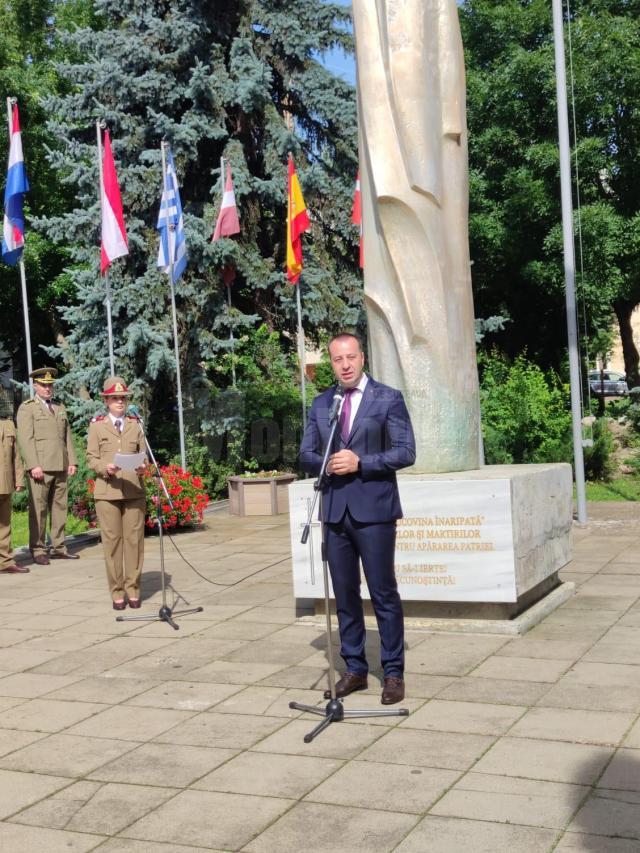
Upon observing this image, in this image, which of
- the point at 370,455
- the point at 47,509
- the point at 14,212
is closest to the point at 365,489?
the point at 370,455

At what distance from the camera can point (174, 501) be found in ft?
46.1

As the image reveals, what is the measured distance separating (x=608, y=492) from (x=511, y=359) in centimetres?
988

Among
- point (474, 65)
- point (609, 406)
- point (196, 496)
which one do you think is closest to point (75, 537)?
point (196, 496)

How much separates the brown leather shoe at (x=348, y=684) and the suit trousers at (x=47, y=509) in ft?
22.4

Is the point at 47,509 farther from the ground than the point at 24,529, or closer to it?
farther from the ground

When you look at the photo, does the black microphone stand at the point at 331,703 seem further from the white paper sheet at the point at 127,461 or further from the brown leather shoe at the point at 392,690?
the white paper sheet at the point at 127,461

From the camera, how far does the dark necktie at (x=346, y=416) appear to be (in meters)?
6.12

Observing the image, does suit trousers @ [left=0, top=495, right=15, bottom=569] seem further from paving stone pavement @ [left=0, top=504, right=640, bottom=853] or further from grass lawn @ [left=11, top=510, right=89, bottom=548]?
grass lawn @ [left=11, top=510, right=89, bottom=548]

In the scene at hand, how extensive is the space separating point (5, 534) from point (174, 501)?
277 cm

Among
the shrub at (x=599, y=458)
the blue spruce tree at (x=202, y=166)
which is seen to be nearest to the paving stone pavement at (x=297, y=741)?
the shrub at (x=599, y=458)

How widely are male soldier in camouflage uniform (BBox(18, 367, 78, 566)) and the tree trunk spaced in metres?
18.4

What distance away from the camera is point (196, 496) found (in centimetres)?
1437

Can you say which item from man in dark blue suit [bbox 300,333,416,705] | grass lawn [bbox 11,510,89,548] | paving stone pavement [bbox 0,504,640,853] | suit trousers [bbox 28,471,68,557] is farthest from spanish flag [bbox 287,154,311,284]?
man in dark blue suit [bbox 300,333,416,705]

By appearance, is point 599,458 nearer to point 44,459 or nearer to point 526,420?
point 526,420
